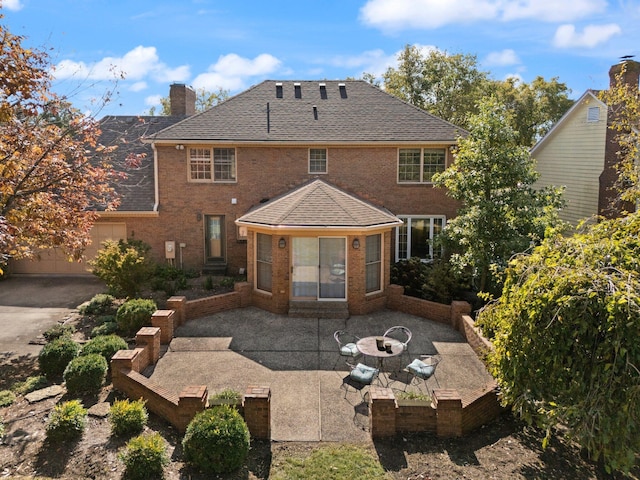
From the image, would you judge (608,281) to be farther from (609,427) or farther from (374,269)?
(374,269)

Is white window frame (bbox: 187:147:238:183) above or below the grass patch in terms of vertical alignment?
above

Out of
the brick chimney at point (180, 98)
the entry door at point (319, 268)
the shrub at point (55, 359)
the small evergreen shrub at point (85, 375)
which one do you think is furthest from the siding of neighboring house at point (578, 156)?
the brick chimney at point (180, 98)

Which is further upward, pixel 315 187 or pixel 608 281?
pixel 315 187

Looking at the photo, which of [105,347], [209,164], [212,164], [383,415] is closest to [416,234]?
[212,164]

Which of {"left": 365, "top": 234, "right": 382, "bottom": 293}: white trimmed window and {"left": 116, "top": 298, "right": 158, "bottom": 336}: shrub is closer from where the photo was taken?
{"left": 116, "top": 298, "right": 158, "bottom": 336}: shrub

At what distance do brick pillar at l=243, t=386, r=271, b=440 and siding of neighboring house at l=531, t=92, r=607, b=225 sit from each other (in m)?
14.6

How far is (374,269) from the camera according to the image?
1495 cm

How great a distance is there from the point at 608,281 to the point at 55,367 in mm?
10865

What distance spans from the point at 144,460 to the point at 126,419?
4.26 feet

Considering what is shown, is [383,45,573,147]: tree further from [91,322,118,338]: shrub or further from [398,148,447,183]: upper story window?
[91,322,118,338]: shrub

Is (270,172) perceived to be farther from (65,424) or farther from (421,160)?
(65,424)

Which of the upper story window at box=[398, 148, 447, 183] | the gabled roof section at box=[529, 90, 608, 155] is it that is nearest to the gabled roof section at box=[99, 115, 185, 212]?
the upper story window at box=[398, 148, 447, 183]

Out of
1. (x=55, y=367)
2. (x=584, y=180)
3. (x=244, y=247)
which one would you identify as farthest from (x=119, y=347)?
(x=584, y=180)

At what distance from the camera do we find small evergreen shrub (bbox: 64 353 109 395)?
942cm
